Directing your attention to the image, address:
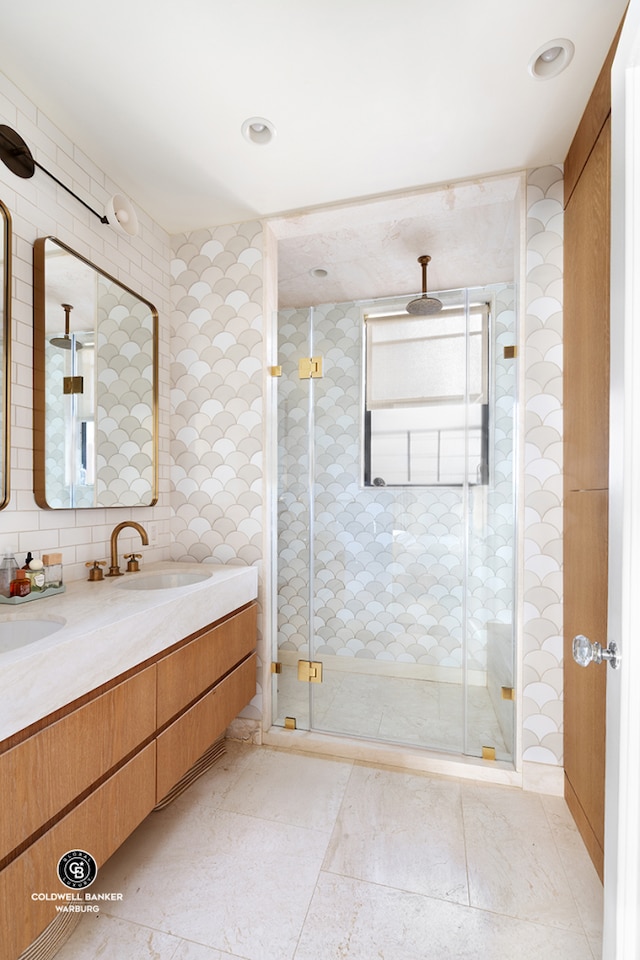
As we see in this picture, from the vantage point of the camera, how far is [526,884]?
52.6 inches

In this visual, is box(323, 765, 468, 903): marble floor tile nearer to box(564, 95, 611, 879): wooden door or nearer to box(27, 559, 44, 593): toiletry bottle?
box(564, 95, 611, 879): wooden door

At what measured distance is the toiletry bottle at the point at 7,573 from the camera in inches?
52.4

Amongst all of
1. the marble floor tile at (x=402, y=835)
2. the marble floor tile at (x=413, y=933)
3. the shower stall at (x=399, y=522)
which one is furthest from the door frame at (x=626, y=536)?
the shower stall at (x=399, y=522)

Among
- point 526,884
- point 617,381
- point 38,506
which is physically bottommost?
point 526,884

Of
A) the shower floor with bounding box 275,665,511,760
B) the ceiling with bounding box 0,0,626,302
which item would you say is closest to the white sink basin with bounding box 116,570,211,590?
the shower floor with bounding box 275,665,511,760

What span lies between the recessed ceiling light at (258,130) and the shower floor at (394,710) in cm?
231

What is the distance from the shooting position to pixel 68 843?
1.02 m

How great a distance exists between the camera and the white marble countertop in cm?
90

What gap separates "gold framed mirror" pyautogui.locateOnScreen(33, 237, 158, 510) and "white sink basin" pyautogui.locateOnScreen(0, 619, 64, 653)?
1.53 ft

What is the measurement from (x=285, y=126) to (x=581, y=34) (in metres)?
0.95

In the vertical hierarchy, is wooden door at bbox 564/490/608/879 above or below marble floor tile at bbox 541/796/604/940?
above

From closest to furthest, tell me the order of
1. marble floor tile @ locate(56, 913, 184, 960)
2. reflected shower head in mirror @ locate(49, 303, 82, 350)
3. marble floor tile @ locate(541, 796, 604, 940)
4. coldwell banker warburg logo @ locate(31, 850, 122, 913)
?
coldwell banker warburg logo @ locate(31, 850, 122, 913), marble floor tile @ locate(56, 913, 184, 960), marble floor tile @ locate(541, 796, 604, 940), reflected shower head in mirror @ locate(49, 303, 82, 350)

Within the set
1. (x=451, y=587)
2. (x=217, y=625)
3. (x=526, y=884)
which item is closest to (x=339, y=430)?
(x=451, y=587)

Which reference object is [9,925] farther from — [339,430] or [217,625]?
[339,430]
